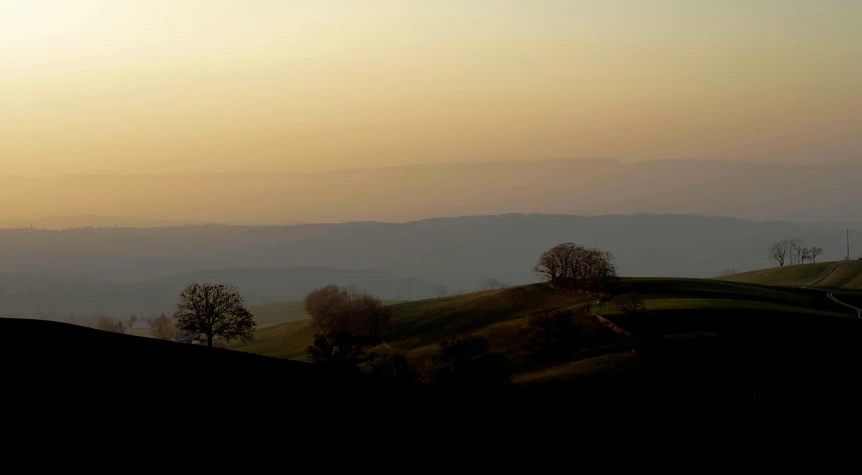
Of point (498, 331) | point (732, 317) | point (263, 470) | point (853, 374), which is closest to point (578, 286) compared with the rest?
point (498, 331)

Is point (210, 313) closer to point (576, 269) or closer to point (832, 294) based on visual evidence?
point (576, 269)

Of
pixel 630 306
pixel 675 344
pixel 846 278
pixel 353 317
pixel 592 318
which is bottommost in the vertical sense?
pixel 353 317

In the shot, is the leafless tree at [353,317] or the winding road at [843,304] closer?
the winding road at [843,304]

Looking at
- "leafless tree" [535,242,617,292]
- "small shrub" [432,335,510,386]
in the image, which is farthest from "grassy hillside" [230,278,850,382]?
"small shrub" [432,335,510,386]

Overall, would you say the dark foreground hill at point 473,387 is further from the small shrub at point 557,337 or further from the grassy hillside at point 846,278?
the grassy hillside at point 846,278

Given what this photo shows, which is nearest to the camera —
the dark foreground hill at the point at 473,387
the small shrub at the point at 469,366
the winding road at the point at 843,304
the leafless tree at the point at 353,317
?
the dark foreground hill at the point at 473,387

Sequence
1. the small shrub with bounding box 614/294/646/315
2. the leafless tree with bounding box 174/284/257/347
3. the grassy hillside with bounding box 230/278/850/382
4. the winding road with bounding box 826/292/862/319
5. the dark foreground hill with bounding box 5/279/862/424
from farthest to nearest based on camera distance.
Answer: the winding road with bounding box 826/292/862/319
the small shrub with bounding box 614/294/646/315
the leafless tree with bounding box 174/284/257/347
the grassy hillside with bounding box 230/278/850/382
the dark foreground hill with bounding box 5/279/862/424

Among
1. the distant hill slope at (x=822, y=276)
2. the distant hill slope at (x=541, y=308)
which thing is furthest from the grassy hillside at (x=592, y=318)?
the distant hill slope at (x=822, y=276)

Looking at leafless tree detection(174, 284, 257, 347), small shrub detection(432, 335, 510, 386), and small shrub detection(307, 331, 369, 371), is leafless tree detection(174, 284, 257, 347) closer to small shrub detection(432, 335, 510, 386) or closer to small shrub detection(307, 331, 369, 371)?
small shrub detection(307, 331, 369, 371)

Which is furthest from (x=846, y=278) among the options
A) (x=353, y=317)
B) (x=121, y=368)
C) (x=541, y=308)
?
(x=121, y=368)

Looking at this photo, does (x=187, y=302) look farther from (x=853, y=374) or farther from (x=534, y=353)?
(x=853, y=374)

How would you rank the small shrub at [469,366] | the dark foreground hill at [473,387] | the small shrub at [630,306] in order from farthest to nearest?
1. the small shrub at [630,306]
2. the small shrub at [469,366]
3. the dark foreground hill at [473,387]

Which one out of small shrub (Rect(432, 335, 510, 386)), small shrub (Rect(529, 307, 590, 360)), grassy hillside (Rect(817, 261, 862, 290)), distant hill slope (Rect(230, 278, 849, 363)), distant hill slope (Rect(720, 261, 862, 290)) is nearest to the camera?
small shrub (Rect(432, 335, 510, 386))

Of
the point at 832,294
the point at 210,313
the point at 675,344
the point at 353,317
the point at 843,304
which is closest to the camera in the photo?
the point at 675,344
